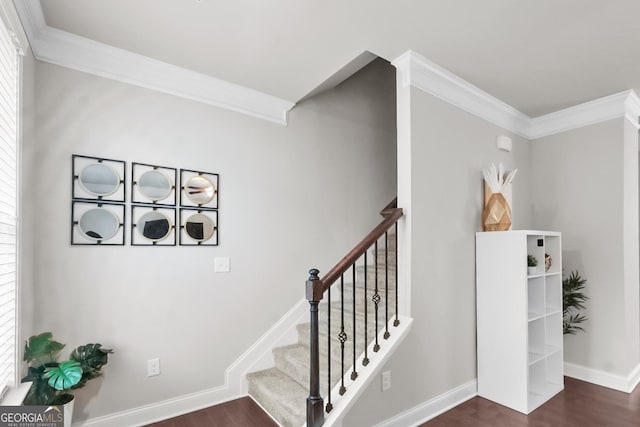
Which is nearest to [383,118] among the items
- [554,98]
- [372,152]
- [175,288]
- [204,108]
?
[372,152]

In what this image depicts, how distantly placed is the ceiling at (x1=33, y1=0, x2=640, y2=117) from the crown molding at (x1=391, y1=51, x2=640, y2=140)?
0.09 meters

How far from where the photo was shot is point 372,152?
12.4ft

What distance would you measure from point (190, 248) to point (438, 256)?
1888 millimetres

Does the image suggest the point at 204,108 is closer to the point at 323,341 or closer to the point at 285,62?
the point at 285,62

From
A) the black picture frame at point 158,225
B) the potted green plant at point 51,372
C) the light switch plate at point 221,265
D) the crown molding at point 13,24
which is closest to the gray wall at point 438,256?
the light switch plate at point 221,265

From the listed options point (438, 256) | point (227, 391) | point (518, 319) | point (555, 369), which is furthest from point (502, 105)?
point (227, 391)

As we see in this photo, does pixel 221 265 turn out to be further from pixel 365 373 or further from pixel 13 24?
pixel 13 24

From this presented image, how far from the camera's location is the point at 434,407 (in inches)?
101

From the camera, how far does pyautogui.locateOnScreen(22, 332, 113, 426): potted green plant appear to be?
1835mm

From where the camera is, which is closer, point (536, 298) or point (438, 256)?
point (438, 256)

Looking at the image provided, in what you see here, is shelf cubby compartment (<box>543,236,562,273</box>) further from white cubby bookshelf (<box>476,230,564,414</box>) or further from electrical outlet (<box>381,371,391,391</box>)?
electrical outlet (<box>381,371,391,391</box>)

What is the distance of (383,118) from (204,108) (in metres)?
1.99

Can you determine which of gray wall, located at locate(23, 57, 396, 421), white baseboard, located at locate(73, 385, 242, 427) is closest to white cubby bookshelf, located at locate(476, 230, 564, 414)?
gray wall, located at locate(23, 57, 396, 421)

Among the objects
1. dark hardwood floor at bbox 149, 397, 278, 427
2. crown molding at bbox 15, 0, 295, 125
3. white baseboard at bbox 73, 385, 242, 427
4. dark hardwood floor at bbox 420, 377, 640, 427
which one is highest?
crown molding at bbox 15, 0, 295, 125
